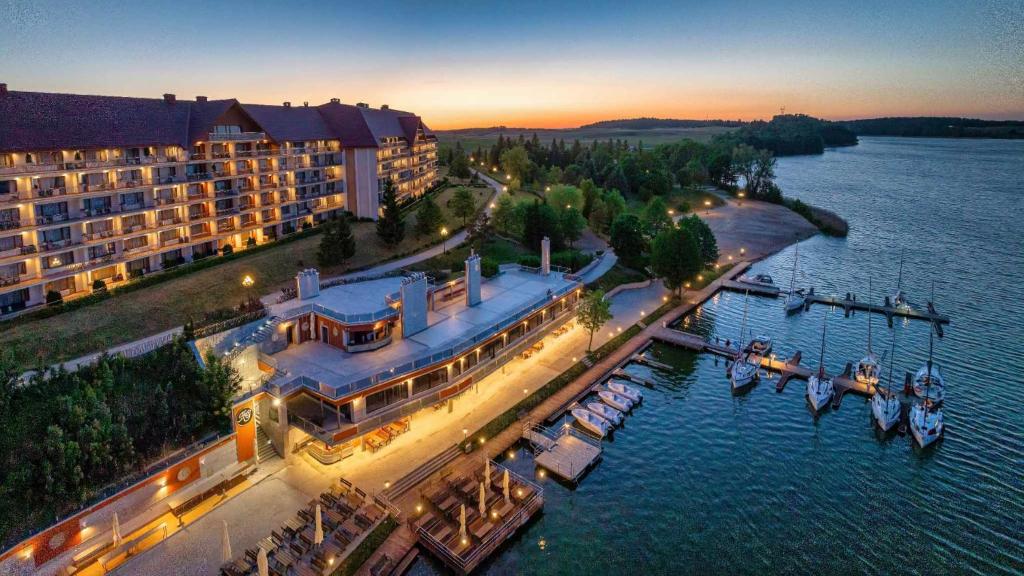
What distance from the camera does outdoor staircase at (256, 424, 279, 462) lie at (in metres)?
35.0

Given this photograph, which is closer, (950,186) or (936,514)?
(936,514)

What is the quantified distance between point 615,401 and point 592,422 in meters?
3.78

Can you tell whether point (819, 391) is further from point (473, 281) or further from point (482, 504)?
point (482, 504)

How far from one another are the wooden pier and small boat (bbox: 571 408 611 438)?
58.2 feet

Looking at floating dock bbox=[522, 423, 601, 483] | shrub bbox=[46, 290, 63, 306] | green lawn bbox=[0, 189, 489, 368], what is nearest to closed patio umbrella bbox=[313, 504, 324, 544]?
floating dock bbox=[522, 423, 601, 483]

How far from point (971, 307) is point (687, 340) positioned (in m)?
40.8

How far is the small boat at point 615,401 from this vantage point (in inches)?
1750

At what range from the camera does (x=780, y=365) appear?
52531mm

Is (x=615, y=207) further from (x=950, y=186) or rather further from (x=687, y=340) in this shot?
(x=950, y=186)

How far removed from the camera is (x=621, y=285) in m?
72.0

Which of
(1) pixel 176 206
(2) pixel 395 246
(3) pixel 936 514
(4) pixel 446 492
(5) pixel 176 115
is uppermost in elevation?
(5) pixel 176 115

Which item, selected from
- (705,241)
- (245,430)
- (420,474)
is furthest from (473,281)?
(705,241)

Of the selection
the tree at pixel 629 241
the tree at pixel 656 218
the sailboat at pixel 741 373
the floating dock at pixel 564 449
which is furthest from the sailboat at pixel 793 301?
the floating dock at pixel 564 449

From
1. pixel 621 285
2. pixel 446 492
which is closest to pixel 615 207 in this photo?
pixel 621 285
